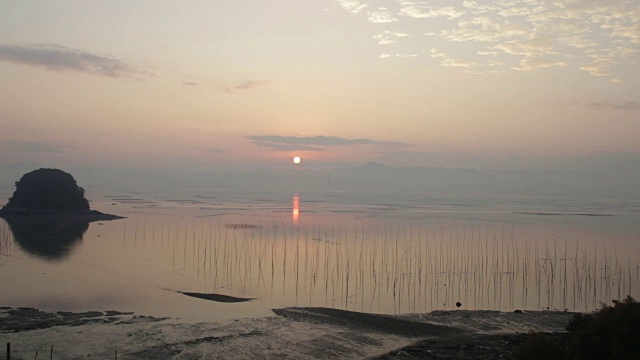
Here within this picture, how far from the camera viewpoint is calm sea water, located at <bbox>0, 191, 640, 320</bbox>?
27.0m

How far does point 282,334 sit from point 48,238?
4065cm

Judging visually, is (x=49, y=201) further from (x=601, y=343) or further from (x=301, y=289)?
(x=601, y=343)

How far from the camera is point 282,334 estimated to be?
20.8 metres

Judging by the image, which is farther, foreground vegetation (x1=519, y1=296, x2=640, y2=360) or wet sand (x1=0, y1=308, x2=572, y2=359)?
wet sand (x1=0, y1=308, x2=572, y2=359)

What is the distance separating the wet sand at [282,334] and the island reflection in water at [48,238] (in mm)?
20458

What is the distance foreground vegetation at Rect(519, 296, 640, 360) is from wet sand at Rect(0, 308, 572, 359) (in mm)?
4357

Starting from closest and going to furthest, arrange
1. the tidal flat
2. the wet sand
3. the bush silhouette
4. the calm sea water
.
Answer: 1. the wet sand
2. the tidal flat
3. the calm sea water
4. the bush silhouette

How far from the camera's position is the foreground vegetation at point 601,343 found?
12680mm

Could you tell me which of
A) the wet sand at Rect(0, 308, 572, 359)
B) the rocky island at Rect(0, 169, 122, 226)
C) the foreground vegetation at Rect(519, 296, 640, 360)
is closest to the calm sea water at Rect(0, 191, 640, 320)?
the wet sand at Rect(0, 308, 572, 359)

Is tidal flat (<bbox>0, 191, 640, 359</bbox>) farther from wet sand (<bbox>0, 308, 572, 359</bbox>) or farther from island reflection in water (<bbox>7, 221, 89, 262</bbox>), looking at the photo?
island reflection in water (<bbox>7, 221, 89, 262</bbox>)

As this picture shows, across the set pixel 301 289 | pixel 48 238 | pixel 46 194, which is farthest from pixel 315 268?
pixel 46 194

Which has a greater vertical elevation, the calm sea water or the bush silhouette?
A: the bush silhouette

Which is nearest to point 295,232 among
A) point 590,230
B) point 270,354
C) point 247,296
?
point 247,296

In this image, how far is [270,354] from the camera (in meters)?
18.3
